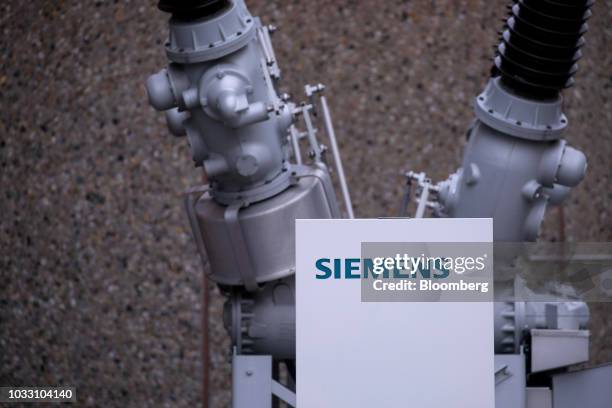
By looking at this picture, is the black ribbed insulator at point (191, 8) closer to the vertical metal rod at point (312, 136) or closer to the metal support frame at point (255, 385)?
the vertical metal rod at point (312, 136)

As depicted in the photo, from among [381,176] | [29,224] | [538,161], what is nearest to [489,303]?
[538,161]

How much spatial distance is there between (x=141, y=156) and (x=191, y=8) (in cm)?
186

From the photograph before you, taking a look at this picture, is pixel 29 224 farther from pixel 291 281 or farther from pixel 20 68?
pixel 291 281

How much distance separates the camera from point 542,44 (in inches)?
118

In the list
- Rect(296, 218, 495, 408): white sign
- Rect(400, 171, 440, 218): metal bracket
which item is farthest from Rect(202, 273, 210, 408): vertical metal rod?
Rect(296, 218, 495, 408): white sign

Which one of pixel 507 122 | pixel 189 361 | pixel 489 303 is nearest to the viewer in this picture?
pixel 489 303

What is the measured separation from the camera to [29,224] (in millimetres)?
4699

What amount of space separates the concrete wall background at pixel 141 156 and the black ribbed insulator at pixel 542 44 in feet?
5.43

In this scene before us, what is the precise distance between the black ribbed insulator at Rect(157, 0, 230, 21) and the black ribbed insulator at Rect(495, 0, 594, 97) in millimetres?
842

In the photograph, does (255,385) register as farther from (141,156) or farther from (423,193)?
(141,156)

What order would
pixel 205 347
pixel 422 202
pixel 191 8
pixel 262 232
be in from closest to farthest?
pixel 191 8, pixel 262 232, pixel 422 202, pixel 205 347

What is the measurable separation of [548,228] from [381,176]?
0.79 m

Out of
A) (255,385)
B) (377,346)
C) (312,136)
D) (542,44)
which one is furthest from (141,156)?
(377,346)

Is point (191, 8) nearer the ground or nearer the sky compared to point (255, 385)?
nearer the sky
